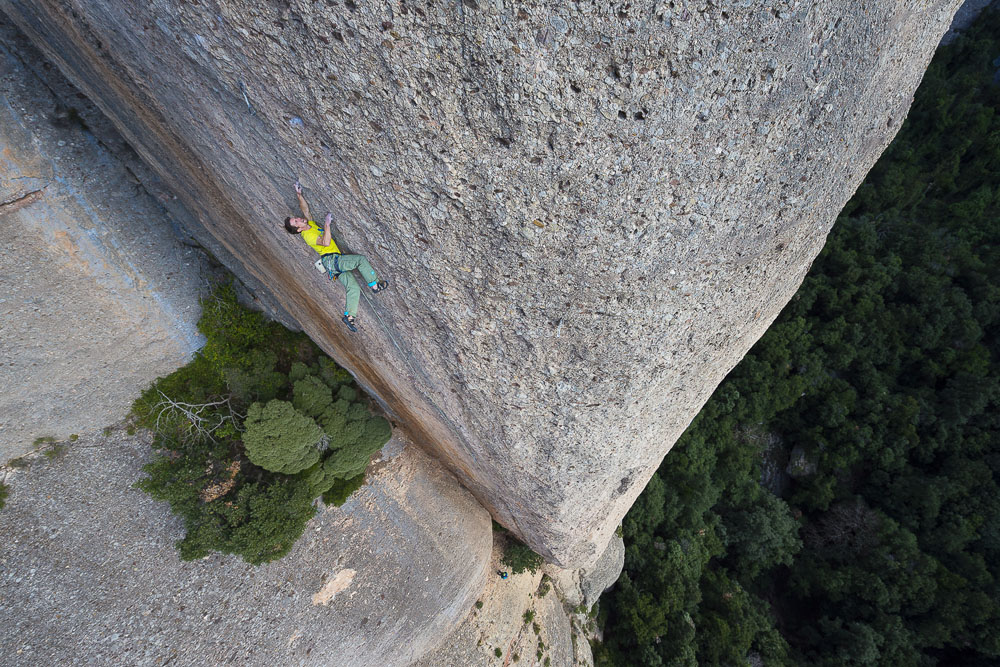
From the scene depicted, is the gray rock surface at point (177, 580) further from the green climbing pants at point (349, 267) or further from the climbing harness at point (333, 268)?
the climbing harness at point (333, 268)

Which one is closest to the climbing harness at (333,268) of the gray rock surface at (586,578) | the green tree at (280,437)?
the green tree at (280,437)

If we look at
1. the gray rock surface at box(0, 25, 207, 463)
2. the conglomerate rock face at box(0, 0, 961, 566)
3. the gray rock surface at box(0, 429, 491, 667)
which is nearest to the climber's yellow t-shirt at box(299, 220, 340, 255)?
the conglomerate rock face at box(0, 0, 961, 566)

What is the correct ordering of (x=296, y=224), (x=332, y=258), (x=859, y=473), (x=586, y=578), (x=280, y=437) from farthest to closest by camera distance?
(x=859, y=473) < (x=586, y=578) < (x=280, y=437) < (x=332, y=258) < (x=296, y=224)

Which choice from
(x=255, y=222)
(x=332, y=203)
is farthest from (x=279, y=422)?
(x=332, y=203)

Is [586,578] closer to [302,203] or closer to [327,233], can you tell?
[327,233]

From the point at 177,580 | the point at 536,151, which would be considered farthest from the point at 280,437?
the point at 536,151

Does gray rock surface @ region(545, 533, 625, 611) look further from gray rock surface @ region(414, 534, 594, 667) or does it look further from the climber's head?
the climber's head
